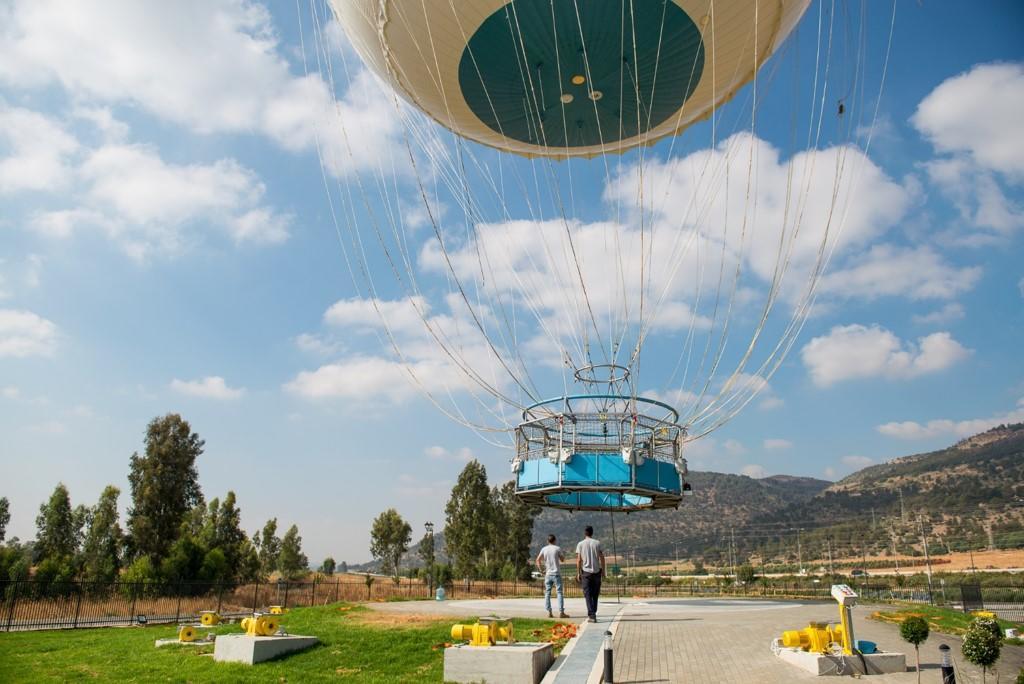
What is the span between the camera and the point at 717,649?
11648mm

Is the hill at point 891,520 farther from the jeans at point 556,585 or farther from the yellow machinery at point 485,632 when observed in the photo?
the yellow machinery at point 485,632

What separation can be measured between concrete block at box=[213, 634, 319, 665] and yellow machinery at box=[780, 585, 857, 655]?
9132 millimetres

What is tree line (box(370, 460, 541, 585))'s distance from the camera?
54.6 meters

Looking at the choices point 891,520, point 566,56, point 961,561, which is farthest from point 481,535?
point 891,520

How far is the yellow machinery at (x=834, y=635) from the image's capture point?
982 centimetres

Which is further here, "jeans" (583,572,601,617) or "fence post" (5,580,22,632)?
"fence post" (5,580,22,632)

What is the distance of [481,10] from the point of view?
1455 centimetres

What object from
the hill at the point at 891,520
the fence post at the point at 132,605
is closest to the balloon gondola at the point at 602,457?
the fence post at the point at 132,605

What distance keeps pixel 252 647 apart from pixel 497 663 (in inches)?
216

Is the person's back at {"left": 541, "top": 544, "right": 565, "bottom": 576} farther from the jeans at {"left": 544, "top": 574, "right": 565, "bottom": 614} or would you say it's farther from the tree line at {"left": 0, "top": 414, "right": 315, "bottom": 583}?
the tree line at {"left": 0, "top": 414, "right": 315, "bottom": 583}

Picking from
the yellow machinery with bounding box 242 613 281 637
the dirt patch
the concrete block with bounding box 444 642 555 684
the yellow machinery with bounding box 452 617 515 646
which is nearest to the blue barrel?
the concrete block with bounding box 444 642 555 684

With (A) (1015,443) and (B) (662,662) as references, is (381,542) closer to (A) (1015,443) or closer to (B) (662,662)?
(B) (662,662)

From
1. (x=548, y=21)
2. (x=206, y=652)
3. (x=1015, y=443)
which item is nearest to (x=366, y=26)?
(x=548, y=21)

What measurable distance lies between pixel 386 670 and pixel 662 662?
15.0 feet
